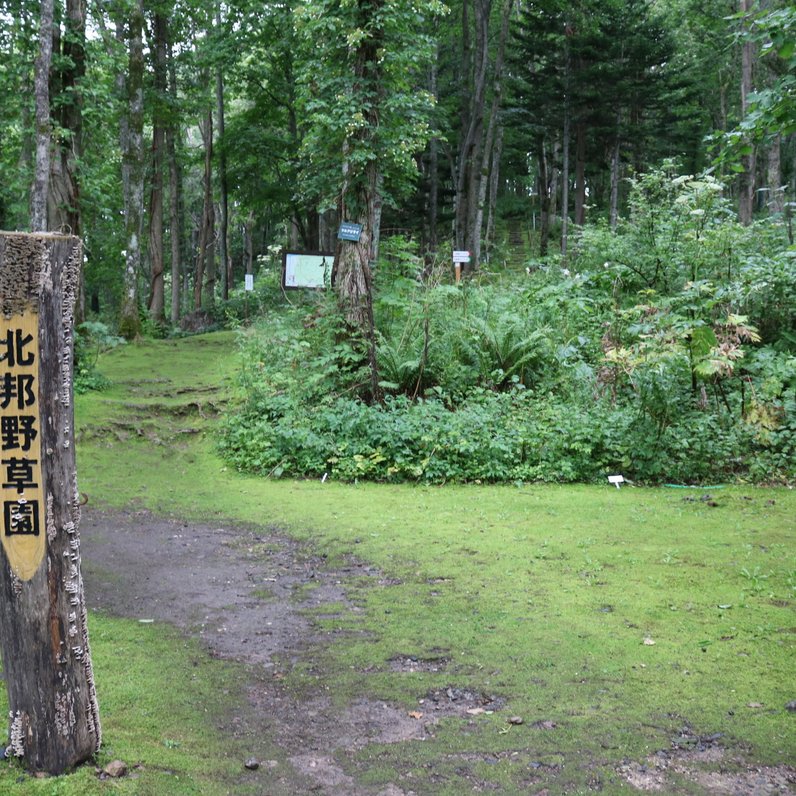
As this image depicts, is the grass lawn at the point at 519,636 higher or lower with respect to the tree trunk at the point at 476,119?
lower

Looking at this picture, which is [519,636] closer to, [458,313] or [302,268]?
[458,313]

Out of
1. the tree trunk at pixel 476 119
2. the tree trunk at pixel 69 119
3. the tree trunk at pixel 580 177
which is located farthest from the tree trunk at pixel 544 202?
the tree trunk at pixel 69 119

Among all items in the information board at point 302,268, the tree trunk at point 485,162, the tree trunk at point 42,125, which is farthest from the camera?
the tree trunk at point 485,162

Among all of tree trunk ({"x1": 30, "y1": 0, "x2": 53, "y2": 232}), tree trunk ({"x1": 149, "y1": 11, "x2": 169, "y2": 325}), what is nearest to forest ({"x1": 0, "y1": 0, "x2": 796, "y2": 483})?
tree trunk ({"x1": 30, "y1": 0, "x2": 53, "y2": 232})

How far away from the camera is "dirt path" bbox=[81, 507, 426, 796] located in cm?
353

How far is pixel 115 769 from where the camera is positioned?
3057mm

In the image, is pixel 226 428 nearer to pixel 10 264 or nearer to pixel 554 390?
pixel 554 390

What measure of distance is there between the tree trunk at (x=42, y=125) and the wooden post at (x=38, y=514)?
29.0 ft

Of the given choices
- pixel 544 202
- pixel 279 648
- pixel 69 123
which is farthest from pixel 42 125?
pixel 544 202

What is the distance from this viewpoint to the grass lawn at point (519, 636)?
3.44 m

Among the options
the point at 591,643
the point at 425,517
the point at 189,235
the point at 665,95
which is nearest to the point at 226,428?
the point at 425,517

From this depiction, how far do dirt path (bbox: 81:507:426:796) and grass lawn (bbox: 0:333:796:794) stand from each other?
0.43ft

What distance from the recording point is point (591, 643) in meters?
4.63

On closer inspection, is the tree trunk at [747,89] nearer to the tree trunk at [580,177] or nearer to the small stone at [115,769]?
the tree trunk at [580,177]
